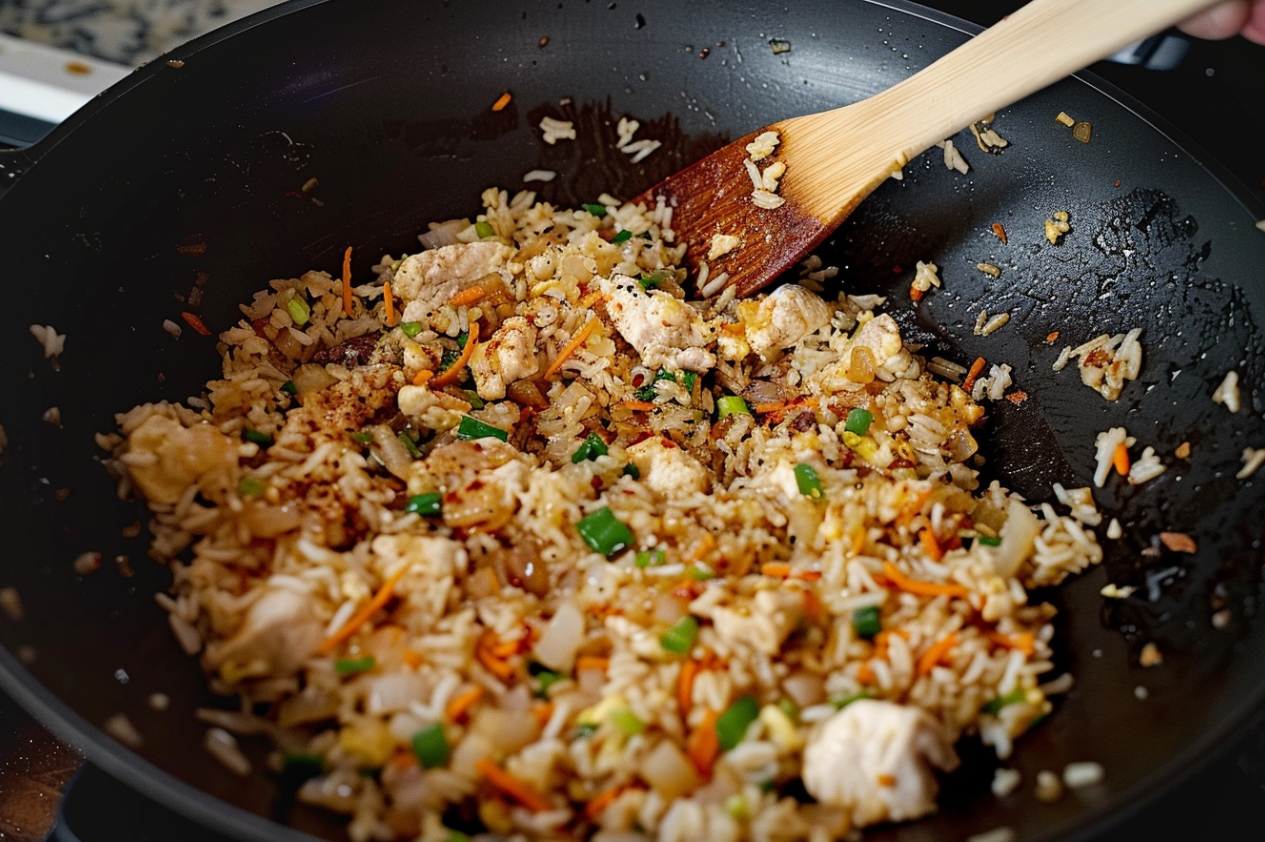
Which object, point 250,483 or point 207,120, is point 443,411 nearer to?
point 250,483

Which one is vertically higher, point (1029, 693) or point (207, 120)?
point (207, 120)

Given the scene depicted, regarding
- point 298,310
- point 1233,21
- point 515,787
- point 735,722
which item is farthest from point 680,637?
point 1233,21

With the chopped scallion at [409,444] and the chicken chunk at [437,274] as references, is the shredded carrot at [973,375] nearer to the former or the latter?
the chicken chunk at [437,274]

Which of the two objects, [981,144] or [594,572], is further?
[981,144]

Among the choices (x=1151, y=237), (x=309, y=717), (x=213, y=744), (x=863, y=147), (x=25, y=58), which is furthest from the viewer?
(x=25, y=58)

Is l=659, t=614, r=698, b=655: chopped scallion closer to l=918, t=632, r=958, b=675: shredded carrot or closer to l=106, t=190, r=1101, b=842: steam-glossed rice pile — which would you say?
l=106, t=190, r=1101, b=842: steam-glossed rice pile

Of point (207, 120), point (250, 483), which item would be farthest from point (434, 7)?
point (250, 483)

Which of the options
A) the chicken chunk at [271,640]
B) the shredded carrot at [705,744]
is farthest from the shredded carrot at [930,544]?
the chicken chunk at [271,640]
